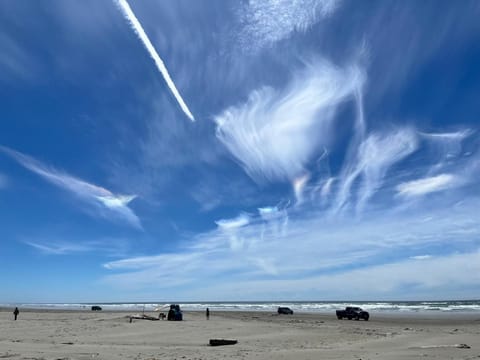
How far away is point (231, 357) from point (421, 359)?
26.6ft

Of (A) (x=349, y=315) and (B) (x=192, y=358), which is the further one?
(A) (x=349, y=315)

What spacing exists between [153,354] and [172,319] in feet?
116

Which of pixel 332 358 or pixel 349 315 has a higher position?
pixel 349 315

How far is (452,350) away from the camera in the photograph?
19.8 meters

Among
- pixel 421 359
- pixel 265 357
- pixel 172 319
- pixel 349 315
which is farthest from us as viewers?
pixel 349 315

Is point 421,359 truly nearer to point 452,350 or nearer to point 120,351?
point 452,350

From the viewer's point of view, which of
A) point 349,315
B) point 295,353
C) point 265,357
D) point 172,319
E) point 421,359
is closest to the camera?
point 421,359

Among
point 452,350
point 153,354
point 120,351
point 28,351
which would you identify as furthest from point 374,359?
point 28,351

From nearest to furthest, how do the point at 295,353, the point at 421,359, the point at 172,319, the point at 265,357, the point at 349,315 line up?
the point at 421,359, the point at 265,357, the point at 295,353, the point at 172,319, the point at 349,315

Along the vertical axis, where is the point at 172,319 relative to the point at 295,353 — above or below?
above

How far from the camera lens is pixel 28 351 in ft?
60.9

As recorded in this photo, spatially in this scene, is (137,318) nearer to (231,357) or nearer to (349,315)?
(349,315)

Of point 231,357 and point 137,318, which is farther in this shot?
point 137,318

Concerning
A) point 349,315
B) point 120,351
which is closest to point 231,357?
point 120,351
